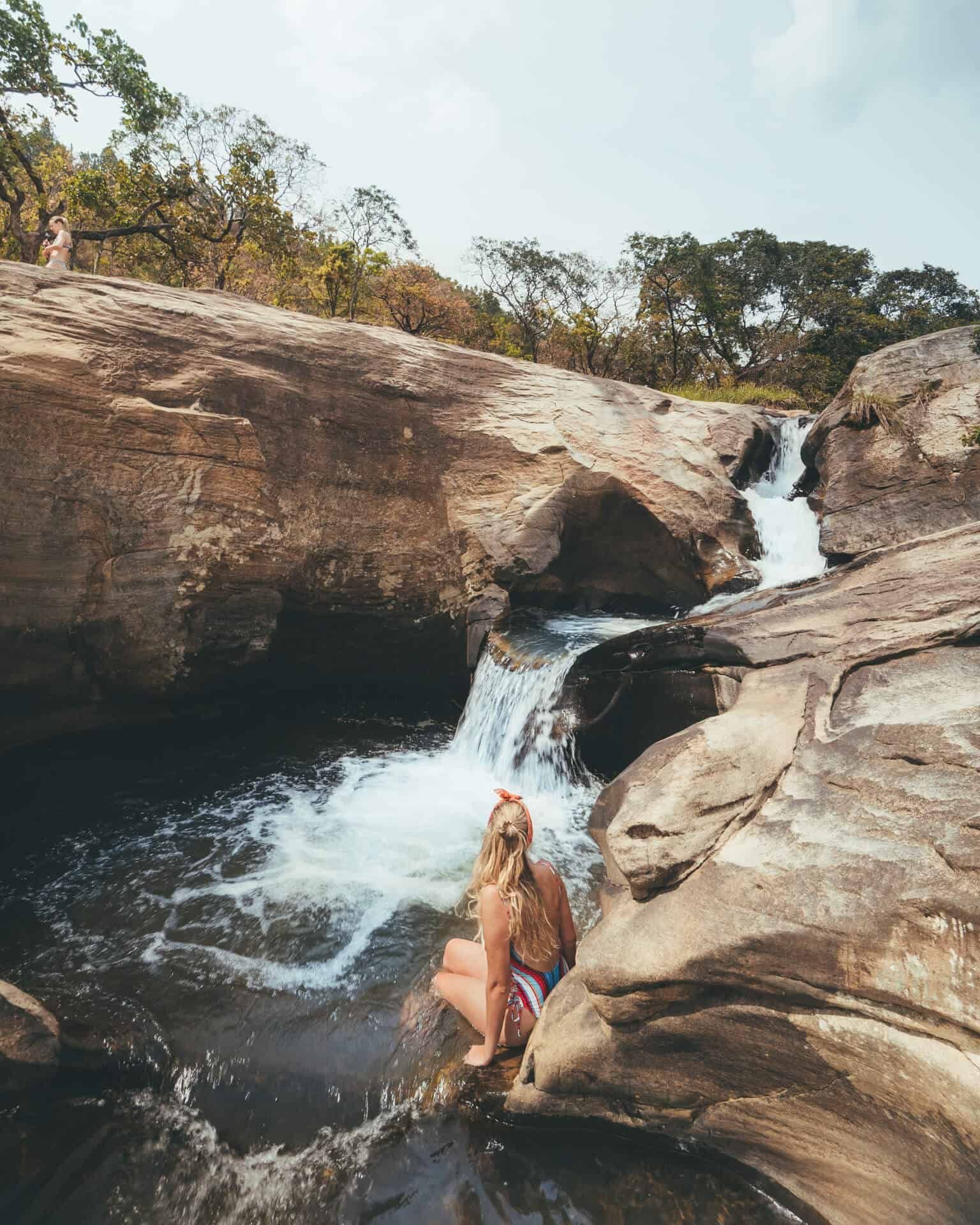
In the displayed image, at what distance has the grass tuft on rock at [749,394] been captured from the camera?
16.4 meters

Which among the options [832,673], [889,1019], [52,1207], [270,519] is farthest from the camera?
[270,519]

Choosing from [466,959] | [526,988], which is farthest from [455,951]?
[526,988]

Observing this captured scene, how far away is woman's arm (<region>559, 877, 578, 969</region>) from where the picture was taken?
3.29 metres

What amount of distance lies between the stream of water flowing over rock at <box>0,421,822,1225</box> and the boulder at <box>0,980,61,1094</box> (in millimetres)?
112

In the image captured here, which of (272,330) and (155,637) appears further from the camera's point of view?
(272,330)

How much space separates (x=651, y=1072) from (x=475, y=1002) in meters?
0.94

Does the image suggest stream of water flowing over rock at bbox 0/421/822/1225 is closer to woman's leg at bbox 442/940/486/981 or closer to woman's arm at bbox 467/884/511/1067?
woman's leg at bbox 442/940/486/981

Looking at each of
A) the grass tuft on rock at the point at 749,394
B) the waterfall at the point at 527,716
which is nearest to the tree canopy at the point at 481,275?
the grass tuft on rock at the point at 749,394

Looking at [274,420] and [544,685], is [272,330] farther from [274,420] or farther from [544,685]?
[544,685]

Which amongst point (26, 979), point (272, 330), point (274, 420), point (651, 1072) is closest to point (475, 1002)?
point (651, 1072)

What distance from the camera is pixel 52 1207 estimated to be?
252 centimetres

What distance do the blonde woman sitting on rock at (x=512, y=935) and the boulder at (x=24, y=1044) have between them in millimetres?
1923

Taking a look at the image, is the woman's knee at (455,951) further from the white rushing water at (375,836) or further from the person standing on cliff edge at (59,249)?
the person standing on cliff edge at (59,249)

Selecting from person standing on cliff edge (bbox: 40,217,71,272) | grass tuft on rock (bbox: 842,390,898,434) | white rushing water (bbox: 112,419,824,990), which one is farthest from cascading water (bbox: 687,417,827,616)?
person standing on cliff edge (bbox: 40,217,71,272)
